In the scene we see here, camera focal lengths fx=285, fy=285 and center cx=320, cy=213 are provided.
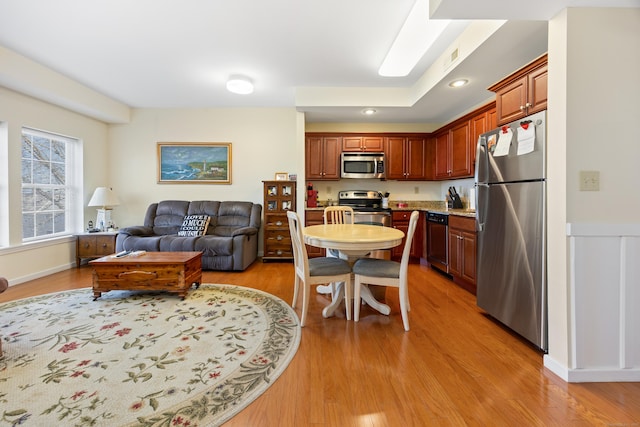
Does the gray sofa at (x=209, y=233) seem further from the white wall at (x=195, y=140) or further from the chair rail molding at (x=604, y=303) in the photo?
the chair rail molding at (x=604, y=303)

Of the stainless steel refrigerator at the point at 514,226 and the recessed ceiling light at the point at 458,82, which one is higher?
the recessed ceiling light at the point at 458,82

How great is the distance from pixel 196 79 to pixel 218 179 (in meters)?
1.74

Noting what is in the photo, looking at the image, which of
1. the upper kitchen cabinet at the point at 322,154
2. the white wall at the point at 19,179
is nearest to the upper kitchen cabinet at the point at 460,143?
the upper kitchen cabinet at the point at 322,154

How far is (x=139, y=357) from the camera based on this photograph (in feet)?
6.16

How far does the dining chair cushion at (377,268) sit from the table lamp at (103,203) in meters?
4.16

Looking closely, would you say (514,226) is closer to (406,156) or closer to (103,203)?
(406,156)

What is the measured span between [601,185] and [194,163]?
17.0ft

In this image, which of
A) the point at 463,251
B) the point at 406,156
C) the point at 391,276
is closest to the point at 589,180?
the point at 391,276

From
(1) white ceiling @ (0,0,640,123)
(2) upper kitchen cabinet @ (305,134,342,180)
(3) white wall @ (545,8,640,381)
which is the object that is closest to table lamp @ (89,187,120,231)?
(1) white ceiling @ (0,0,640,123)

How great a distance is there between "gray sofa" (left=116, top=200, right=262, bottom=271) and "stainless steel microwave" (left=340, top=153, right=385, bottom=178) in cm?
162

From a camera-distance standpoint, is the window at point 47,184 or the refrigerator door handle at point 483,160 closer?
the refrigerator door handle at point 483,160

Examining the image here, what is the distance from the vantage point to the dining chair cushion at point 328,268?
7.86ft

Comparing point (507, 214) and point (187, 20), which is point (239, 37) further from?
point (507, 214)

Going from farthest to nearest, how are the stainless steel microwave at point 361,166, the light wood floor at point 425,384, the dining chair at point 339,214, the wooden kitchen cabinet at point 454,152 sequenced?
the stainless steel microwave at point 361,166
the wooden kitchen cabinet at point 454,152
the dining chair at point 339,214
the light wood floor at point 425,384
